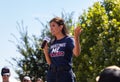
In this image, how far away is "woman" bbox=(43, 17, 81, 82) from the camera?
224 inches

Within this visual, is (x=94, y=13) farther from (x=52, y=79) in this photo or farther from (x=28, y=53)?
(x=52, y=79)

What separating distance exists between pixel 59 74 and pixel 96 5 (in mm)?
24343

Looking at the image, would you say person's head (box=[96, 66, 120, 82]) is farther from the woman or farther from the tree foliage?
the tree foliage

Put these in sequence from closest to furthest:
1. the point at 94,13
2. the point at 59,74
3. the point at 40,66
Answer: the point at 59,74 < the point at 94,13 < the point at 40,66

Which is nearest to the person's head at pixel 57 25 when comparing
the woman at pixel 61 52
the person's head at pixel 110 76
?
the woman at pixel 61 52

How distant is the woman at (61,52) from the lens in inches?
224

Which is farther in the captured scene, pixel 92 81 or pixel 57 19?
pixel 92 81

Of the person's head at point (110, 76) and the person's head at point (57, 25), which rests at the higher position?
the person's head at point (57, 25)

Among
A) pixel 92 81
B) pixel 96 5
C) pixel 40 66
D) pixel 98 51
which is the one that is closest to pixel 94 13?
pixel 96 5

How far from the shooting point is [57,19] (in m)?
5.79

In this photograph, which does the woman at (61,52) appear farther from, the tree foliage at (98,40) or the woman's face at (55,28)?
the tree foliage at (98,40)

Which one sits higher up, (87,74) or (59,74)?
(59,74)

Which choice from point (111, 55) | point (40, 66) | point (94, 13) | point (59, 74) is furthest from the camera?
point (40, 66)

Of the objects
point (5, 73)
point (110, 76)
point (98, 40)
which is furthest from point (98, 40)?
point (110, 76)
